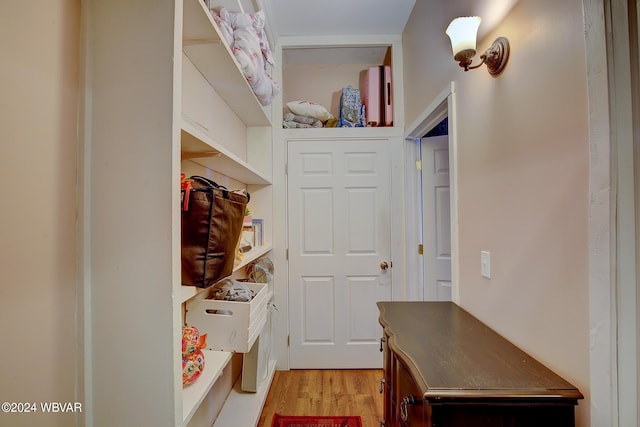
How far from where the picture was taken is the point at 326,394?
1938 millimetres

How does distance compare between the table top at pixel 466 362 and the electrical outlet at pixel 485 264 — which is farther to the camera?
the electrical outlet at pixel 485 264

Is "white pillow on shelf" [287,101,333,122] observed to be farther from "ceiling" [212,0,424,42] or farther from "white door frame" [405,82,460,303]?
"white door frame" [405,82,460,303]

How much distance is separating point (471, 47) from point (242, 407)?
7.33 ft

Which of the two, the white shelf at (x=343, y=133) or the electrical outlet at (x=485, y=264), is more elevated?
the white shelf at (x=343, y=133)

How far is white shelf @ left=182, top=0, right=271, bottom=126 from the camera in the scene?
88 cm

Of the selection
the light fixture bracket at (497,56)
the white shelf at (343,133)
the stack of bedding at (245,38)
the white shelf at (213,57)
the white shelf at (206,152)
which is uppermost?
the stack of bedding at (245,38)

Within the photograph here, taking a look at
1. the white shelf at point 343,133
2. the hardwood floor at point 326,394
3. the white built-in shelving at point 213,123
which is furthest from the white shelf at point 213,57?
the hardwood floor at point 326,394

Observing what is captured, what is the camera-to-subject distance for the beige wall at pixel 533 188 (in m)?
0.69

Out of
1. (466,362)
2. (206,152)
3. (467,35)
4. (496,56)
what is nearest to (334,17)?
(467,35)

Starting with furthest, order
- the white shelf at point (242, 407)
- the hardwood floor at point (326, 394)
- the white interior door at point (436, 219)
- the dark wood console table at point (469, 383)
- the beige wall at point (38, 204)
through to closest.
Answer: the white interior door at point (436, 219) → the hardwood floor at point (326, 394) → the white shelf at point (242, 407) → the dark wood console table at point (469, 383) → the beige wall at point (38, 204)

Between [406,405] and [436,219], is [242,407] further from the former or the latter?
[436,219]

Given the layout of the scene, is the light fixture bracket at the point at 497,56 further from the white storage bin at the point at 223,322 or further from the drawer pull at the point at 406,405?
the white storage bin at the point at 223,322

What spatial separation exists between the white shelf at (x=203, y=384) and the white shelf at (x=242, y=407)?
73cm

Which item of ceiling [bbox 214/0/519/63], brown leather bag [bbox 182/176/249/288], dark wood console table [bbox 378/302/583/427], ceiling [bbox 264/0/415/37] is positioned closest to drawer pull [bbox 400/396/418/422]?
dark wood console table [bbox 378/302/583/427]
